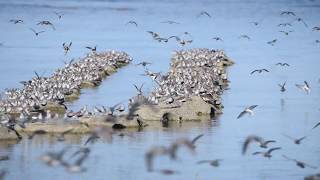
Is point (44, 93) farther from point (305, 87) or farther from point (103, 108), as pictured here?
point (305, 87)

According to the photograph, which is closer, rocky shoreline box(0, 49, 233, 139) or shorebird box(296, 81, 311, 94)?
rocky shoreline box(0, 49, 233, 139)

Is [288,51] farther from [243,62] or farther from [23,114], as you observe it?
[23,114]

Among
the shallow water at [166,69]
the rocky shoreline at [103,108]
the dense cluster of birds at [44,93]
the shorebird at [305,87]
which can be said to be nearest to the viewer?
the shallow water at [166,69]

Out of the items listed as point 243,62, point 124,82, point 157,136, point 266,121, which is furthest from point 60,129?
point 243,62

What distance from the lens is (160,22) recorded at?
306 feet

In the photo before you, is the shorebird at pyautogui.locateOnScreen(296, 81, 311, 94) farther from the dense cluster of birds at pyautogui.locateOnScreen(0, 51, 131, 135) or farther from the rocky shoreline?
the dense cluster of birds at pyautogui.locateOnScreen(0, 51, 131, 135)

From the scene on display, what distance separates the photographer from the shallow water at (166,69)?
84.2ft

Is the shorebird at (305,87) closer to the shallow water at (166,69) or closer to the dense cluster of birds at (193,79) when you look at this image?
the shallow water at (166,69)

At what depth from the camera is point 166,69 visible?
48781 mm

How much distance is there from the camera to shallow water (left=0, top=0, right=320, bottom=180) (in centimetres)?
2566

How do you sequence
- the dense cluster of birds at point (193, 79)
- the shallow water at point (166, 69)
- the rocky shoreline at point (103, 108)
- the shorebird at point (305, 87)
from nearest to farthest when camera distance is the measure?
the shallow water at point (166, 69)
the rocky shoreline at point (103, 108)
the dense cluster of birds at point (193, 79)
the shorebird at point (305, 87)

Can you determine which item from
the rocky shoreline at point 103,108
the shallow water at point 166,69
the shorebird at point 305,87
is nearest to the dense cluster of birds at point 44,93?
the rocky shoreline at point 103,108

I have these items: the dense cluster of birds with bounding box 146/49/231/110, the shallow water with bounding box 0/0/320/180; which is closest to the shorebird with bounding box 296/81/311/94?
the shallow water with bounding box 0/0/320/180

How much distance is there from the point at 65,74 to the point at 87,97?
13.4 feet
